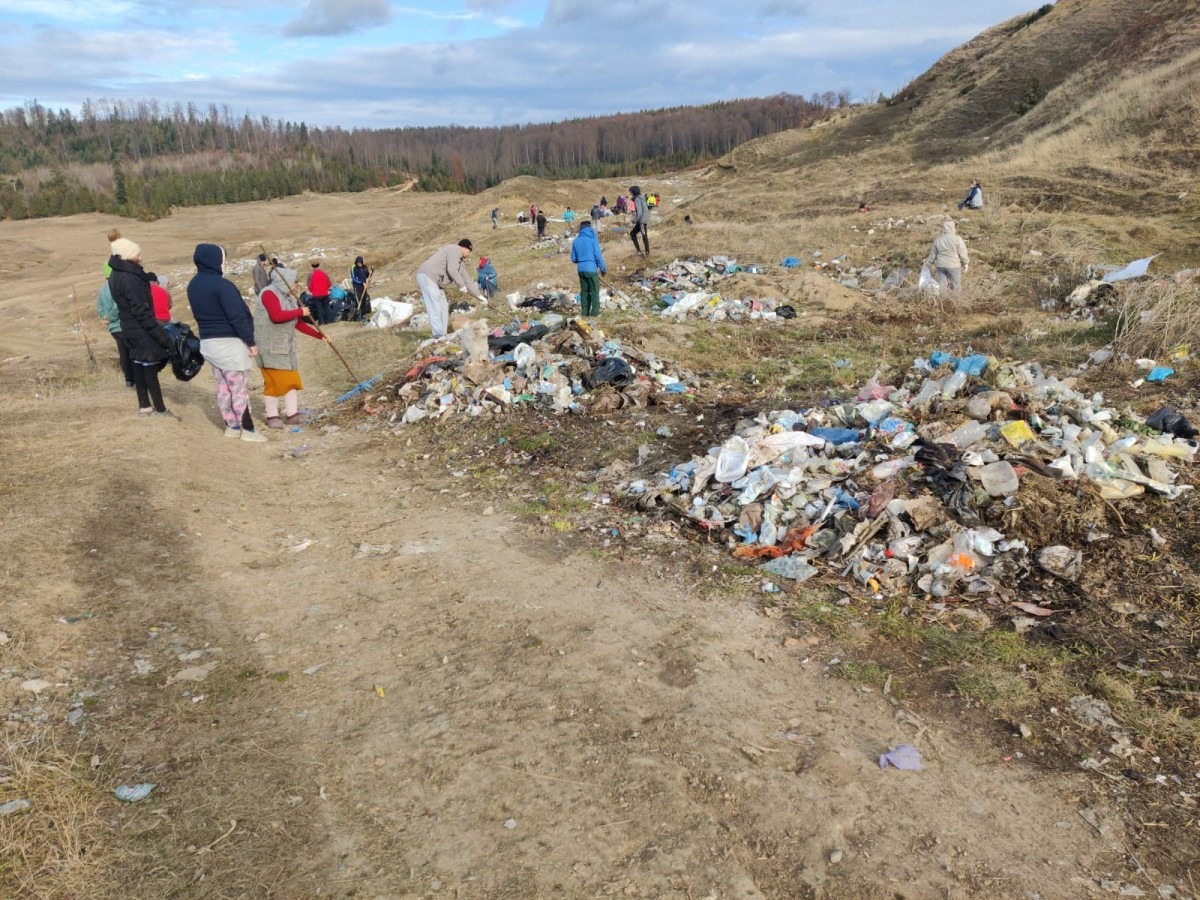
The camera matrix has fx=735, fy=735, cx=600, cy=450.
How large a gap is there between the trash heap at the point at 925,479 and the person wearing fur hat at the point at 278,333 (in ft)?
11.3

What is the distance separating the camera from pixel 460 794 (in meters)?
2.52

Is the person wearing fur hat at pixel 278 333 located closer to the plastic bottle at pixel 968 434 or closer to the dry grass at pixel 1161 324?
the plastic bottle at pixel 968 434

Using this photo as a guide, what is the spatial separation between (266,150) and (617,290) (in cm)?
9429

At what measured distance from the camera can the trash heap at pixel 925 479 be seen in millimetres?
3881

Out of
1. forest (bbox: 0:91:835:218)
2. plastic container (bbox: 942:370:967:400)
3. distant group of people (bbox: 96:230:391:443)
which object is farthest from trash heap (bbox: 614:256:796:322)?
forest (bbox: 0:91:835:218)

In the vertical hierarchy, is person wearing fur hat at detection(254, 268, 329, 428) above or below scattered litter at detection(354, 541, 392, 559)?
above

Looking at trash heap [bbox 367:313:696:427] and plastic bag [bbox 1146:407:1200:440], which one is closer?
plastic bag [bbox 1146:407:1200:440]

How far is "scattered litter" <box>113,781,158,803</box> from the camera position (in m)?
2.47

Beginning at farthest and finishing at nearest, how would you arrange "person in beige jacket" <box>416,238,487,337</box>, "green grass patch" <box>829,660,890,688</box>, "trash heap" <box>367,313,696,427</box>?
"person in beige jacket" <box>416,238,487,337</box> → "trash heap" <box>367,313,696,427</box> → "green grass patch" <box>829,660,890,688</box>

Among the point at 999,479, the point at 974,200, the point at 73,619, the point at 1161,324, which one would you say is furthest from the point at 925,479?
the point at 974,200

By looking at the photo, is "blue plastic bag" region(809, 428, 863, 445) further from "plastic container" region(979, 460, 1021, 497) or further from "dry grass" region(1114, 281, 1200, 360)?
"dry grass" region(1114, 281, 1200, 360)

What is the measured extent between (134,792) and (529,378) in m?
5.16

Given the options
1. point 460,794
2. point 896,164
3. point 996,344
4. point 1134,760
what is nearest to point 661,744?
point 460,794

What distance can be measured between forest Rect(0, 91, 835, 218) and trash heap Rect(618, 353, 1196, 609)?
60.3m
